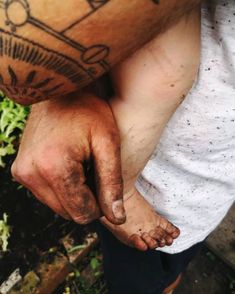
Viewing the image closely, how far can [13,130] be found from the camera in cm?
246

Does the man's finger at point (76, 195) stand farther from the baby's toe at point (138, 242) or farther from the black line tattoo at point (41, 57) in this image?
the baby's toe at point (138, 242)

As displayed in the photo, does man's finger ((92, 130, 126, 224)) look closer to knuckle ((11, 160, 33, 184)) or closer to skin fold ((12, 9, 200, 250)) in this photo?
skin fold ((12, 9, 200, 250))

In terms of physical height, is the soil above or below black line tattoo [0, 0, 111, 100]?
below

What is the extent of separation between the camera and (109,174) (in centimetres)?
86

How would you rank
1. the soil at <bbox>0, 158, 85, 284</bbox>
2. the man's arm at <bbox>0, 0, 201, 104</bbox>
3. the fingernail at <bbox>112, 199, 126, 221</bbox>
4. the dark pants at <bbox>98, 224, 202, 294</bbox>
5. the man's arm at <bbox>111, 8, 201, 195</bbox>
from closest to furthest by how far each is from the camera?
1. the man's arm at <bbox>0, 0, 201, 104</bbox>
2. the man's arm at <bbox>111, 8, 201, 195</bbox>
3. the fingernail at <bbox>112, 199, 126, 221</bbox>
4. the dark pants at <bbox>98, 224, 202, 294</bbox>
5. the soil at <bbox>0, 158, 85, 284</bbox>

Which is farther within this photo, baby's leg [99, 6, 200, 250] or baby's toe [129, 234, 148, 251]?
baby's toe [129, 234, 148, 251]

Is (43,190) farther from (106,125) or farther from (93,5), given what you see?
(93,5)

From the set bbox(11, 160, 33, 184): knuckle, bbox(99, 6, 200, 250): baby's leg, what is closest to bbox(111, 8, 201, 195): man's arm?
bbox(99, 6, 200, 250): baby's leg

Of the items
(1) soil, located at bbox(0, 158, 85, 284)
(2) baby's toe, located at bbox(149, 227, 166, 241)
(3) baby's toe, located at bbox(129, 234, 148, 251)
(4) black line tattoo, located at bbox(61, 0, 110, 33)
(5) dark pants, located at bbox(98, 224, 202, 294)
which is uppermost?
(4) black line tattoo, located at bbox(61, 0, 110, 33)

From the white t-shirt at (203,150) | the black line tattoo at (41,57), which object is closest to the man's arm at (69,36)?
the black line tattoo at (41,57)

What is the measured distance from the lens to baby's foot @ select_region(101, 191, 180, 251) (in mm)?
1139

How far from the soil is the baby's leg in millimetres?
1356

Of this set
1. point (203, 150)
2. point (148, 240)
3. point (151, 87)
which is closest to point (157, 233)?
point (148, 240)

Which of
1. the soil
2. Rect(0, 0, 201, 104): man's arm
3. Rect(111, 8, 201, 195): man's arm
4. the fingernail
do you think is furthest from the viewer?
the soil
